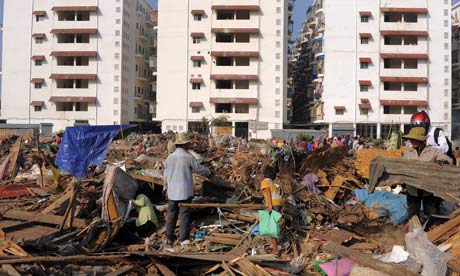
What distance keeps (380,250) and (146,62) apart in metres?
55.9

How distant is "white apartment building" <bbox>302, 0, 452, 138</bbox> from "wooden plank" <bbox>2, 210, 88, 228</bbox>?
1675 inches

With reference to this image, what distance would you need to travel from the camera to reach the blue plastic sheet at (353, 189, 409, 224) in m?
8.00

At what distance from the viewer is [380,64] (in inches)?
1900

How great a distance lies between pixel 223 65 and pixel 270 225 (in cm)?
4445

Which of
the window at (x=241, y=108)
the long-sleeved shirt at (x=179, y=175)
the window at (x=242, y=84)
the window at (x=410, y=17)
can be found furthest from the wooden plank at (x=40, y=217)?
the window at (x=410, y=17)

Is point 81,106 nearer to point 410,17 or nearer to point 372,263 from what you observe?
point 410,17

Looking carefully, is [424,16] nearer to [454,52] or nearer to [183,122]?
[454,52]

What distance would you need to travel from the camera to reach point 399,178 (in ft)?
19.5

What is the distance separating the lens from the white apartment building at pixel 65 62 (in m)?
50.9

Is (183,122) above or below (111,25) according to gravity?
below

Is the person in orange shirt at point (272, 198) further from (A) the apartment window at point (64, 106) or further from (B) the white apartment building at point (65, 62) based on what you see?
(A) the apartment window at point (64, 106)

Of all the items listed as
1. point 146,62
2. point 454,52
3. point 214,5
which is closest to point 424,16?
point 454,52

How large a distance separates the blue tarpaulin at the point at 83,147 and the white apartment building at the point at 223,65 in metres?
35.7

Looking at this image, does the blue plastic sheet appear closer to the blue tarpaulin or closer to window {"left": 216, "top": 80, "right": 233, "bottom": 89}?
the blue tarpaulin
